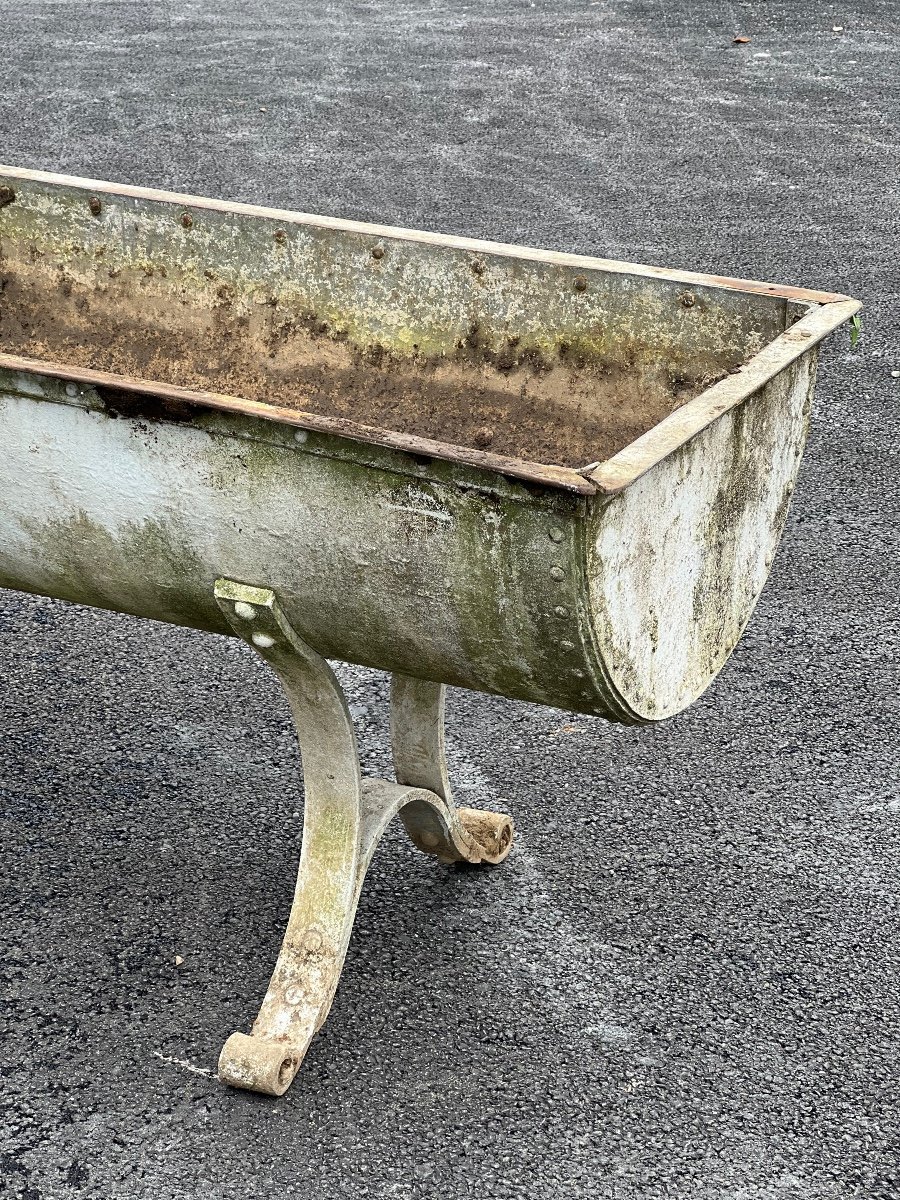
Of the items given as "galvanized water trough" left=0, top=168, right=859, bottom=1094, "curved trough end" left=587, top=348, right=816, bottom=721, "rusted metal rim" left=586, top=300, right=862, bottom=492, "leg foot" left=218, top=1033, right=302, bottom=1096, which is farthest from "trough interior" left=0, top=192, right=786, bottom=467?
"leg foot" left=218, top=1033, right=302, bottom=1096

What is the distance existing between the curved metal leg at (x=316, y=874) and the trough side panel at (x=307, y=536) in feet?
0.51

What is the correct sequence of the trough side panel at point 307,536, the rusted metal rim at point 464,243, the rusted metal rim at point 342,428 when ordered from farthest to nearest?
1. the rusted metal rim at point 464,243
2. the trough side panel at point 307,536
3. the rusted metal rim at point 342,428

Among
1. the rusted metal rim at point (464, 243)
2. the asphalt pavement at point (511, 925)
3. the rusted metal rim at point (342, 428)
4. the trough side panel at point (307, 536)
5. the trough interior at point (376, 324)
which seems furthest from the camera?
the trough interior at point (376, 324)

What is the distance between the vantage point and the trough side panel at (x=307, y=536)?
2.01 m

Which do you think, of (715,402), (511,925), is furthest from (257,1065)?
(715,402)

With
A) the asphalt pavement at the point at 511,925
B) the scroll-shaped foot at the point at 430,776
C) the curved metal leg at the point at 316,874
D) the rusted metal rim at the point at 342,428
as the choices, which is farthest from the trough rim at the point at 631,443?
the asphalt pavement at the point at 511,925

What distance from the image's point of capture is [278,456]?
2125mm

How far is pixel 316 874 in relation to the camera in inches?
103

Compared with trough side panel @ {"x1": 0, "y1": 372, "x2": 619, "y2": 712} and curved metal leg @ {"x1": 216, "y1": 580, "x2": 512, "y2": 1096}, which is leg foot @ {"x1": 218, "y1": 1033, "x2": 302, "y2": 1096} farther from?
trough side panel @ {"x1": 0, "y1": 372, "x2": 619, "y2": 712}

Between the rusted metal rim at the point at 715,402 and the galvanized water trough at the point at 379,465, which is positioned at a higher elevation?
the rusted metal rim at the point at 715,402

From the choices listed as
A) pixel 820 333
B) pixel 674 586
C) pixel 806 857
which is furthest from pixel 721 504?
pixel 806 857

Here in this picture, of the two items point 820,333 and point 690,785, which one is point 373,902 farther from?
point 820,333

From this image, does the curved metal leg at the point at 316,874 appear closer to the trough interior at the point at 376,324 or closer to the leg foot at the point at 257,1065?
the leg foot at the point at 257,1065

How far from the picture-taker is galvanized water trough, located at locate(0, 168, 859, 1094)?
6.73 ft
